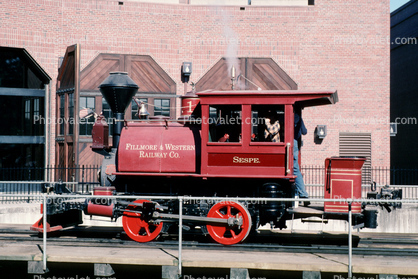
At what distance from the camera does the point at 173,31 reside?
21.0 meters

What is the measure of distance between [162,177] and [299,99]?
338cm

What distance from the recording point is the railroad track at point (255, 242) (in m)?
9.22

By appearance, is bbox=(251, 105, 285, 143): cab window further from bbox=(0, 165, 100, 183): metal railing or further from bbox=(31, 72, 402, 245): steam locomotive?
bbox=(0, 165, 100, 183): metal railing

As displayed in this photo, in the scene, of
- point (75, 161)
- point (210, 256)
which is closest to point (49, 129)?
point (75, 161)

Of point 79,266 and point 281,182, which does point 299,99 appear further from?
point 79,266

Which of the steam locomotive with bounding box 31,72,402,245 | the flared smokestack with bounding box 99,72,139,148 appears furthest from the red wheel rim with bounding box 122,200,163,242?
the flared smokestack with bounding box 99,72,139,148

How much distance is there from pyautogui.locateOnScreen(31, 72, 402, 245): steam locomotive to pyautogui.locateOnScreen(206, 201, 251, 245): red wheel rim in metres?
0.02

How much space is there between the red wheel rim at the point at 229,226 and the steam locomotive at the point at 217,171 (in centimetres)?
2

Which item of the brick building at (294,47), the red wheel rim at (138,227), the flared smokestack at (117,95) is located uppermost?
the brick building at (294,47)

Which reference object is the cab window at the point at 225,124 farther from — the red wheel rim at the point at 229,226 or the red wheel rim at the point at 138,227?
the red wheel rim at the point at 138,227

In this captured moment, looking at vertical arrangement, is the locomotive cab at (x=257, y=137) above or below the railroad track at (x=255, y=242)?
above

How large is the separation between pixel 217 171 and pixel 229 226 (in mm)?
1167

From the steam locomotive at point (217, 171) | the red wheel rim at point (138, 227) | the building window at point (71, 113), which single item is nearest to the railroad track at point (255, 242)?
the red wheel rim at point (138, 227)

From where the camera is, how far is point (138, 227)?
10133 millimetres
